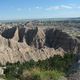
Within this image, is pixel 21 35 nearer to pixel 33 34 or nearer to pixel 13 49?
pixel 33 34

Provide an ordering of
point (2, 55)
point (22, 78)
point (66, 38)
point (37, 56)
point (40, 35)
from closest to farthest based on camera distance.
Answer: point (22, 78)
point (2, 55)
point (37, 56)
point (66, 38)
point (40, 35)

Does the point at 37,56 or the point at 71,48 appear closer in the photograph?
the point at 37,56

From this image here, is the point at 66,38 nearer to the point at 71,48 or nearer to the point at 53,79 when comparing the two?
the point at 71,48

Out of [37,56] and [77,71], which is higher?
[77,71]

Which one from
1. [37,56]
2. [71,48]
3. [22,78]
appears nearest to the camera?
[22,78]

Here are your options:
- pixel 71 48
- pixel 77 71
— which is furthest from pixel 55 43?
pixel 77 71

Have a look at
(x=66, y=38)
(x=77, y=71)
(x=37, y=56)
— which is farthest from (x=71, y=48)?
(x=77, y=71)
